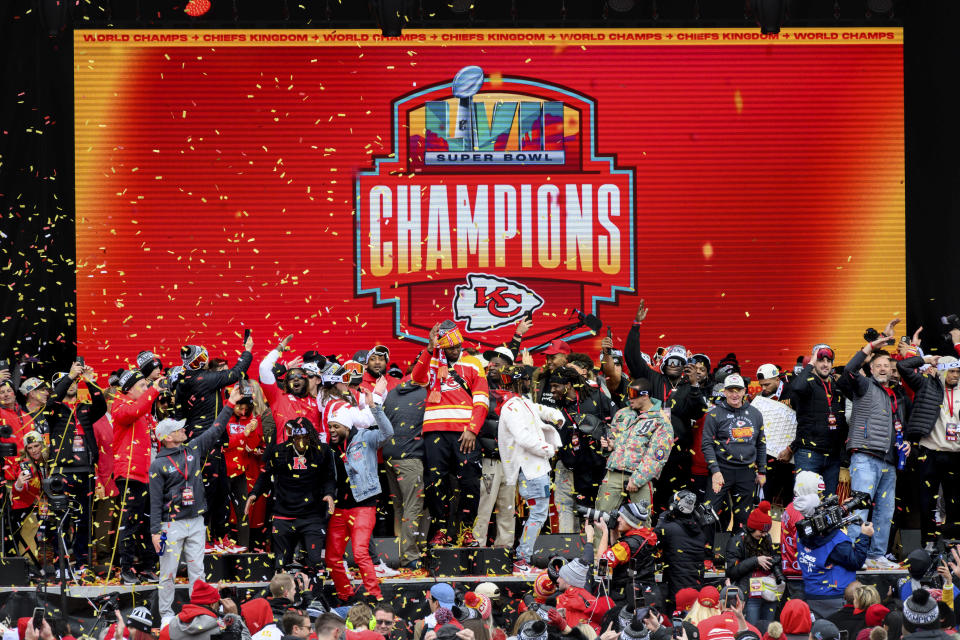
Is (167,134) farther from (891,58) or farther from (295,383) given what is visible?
(891,58)

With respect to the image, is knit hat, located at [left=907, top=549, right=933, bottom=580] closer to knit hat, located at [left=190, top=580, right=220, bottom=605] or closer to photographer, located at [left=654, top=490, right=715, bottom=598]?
photographer, located at [left=654, top=490, right=715, bottom=598]

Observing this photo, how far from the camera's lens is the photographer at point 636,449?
11.7 metres

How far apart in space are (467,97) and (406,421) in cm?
472

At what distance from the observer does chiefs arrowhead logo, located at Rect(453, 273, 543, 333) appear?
1522cm

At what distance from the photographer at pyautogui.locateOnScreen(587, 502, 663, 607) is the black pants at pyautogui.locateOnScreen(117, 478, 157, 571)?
392 centimetres

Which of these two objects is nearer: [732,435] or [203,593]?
[203,593]

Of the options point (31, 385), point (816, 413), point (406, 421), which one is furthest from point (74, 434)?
point (816, 413)

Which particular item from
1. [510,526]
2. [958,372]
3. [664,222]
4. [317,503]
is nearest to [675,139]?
[664,222]

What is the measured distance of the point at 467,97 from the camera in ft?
50.5

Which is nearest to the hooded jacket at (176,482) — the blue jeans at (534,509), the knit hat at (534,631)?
the blue jeans at (534,509)

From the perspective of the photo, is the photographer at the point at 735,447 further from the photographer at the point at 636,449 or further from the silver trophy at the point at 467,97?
the silver trophy at the point at 467,97

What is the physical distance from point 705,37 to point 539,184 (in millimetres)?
2481

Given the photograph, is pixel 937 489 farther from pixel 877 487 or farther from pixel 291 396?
pixel 291 396

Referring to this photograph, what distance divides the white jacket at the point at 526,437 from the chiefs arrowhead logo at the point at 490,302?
334 centimetres
